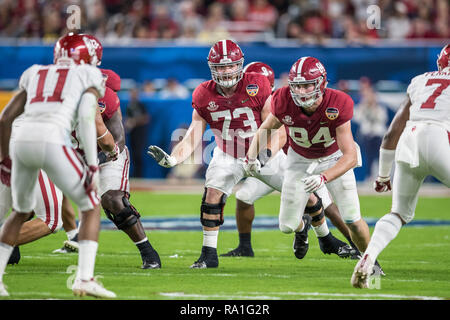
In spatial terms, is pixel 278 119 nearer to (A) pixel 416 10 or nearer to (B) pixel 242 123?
(B) pixel 242 123

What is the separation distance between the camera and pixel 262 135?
644 cm

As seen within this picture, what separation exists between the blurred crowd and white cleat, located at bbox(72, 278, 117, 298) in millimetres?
10194

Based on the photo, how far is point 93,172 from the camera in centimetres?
487

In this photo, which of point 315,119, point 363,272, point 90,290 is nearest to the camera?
point 90,290

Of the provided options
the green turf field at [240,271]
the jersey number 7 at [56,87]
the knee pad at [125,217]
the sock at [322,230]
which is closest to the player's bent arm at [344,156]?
the green turf field at [240,271]

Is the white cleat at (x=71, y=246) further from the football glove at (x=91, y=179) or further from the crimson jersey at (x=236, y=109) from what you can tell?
the football glove at (x=91, y=179)

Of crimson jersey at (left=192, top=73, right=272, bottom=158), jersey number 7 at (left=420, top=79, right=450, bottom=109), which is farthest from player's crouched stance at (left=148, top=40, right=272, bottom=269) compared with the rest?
jersey number 7 at (left=420, top=79, right=450, bottom=109)

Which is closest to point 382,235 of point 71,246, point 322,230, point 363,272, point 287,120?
point 363,272

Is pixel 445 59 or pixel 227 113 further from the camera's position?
pixel 227 113

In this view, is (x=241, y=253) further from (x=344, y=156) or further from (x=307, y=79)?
(x=307, y=79)

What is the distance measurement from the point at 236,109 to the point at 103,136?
1447mm

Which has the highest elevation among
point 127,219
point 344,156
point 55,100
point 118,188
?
point 55,100

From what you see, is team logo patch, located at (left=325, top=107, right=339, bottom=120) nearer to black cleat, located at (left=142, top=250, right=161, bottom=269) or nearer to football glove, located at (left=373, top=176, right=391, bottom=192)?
football glove, located at (left=373, top=176, right=391, bottom=192)

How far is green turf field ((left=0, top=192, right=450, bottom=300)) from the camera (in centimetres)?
521
